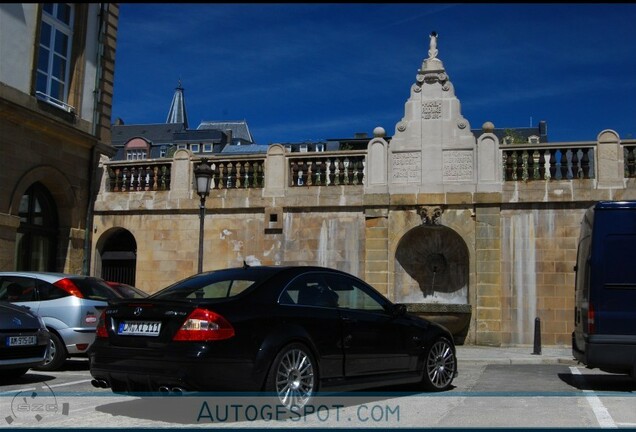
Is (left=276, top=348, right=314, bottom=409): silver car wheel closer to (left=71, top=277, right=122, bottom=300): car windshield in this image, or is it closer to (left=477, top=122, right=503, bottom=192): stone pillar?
(left=71, top=277, right=122, bottom=300): car windshield

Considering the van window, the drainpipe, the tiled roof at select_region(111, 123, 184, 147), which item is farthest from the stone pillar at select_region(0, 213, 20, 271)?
the tiled roof at select_region(111, 123, 184, 147)

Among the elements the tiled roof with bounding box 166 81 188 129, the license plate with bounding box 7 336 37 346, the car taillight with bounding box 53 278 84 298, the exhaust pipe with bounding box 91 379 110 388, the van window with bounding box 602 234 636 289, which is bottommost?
the exhaust pipe with bounding box 91 379 110 388

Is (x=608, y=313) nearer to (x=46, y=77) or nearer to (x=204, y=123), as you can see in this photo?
(x=46, y=77)

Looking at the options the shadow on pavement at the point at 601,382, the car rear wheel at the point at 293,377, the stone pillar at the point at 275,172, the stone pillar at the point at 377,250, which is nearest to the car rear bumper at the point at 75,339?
the car rear wheel at the point at 293,377

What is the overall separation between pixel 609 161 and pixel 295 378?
494 inches

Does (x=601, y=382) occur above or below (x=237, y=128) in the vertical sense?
below

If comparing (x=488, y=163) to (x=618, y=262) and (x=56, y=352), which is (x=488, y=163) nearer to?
(x=618, y=262)

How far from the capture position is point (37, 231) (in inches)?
693

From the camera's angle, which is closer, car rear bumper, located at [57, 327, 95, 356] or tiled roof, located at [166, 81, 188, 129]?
car rear bumper, located at [57, 327, 95, 356]

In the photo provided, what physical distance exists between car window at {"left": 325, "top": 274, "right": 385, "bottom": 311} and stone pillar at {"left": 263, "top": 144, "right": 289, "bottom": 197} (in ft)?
35.1

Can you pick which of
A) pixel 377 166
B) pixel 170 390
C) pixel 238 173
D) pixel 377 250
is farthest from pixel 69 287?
pixel 377 166

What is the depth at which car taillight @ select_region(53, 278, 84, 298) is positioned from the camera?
36.0ft

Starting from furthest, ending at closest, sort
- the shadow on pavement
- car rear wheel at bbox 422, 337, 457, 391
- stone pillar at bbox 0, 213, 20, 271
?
stone pillar at bbox 0, 213, 20, 271 < the shadow on pavement < car rear wheel at bbox 422, 337, 457, 391

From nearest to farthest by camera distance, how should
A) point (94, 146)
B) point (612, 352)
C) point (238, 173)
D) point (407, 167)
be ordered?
point (612, 352)
point (407, 167)
point (94, 146)
point (238, 173)
